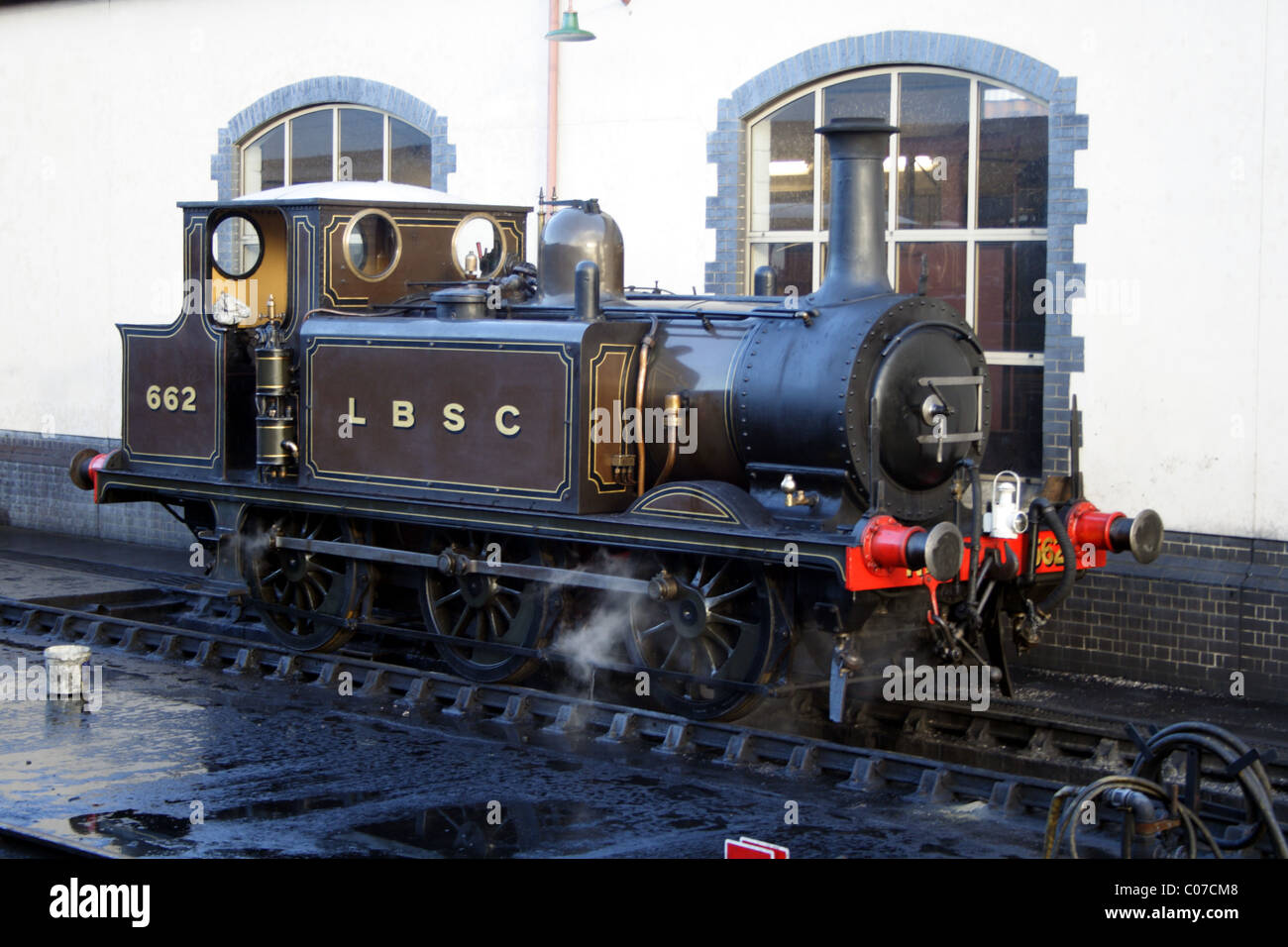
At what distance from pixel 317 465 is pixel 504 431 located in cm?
159

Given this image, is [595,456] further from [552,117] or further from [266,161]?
[266,161]

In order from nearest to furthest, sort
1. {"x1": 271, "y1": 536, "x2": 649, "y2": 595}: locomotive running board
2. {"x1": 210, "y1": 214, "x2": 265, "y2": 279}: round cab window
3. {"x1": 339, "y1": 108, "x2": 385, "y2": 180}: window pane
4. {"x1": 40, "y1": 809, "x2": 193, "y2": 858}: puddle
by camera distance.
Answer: {"x1": 40, "y1": 809, "x2": 193, "y2": 858}: puddle
{"x1": 271, "y1": 536, "x2": 649, "y2": 595}: locomotive running board
{"x1": 339, "y1": 108, "x2": 385, "y2": 180}: window pane
{"x1": 210, "y1": 214, "x2": 265, "y2": 279}: round cab window

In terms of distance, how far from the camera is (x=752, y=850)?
16.2 feet

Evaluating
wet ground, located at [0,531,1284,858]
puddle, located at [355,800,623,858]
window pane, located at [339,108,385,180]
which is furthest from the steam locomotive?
window pane, located at [339,108,385,180]

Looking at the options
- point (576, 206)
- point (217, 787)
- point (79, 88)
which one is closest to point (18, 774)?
point (217, 787)

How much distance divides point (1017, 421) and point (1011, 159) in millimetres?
1643

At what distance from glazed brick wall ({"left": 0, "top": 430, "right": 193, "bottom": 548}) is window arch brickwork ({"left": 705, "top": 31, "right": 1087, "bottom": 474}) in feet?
21.0

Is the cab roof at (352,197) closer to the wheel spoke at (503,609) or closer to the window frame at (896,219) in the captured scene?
the window frame at (896,219)

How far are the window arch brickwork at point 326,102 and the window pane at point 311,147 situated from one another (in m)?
0.14

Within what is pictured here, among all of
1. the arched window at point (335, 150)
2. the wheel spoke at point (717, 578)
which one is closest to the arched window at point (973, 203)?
the wheel spoke at point (717, 578)

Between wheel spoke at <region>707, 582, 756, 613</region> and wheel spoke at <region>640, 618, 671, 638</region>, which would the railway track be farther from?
wheel spoke at <region>707, 582, 756, 613</region>

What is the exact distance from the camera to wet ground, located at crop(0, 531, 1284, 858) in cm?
607
